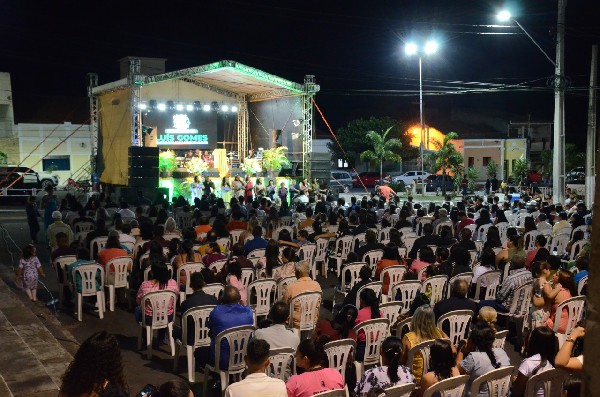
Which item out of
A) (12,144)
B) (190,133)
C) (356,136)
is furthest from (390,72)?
(12,144)

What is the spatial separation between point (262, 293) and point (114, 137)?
20275mm

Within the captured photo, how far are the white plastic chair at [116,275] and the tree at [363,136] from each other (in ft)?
120

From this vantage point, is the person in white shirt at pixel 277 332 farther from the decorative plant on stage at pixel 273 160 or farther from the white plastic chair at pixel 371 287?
the decorative plant on stage at pixel 273 160

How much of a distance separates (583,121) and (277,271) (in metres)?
52.3

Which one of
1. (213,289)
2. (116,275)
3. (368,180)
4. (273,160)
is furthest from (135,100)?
(368,180)

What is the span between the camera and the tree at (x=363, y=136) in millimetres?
45094

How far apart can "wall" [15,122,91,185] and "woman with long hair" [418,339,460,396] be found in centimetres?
3295

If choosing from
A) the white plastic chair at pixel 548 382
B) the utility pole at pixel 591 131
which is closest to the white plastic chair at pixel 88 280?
the white plastic chair at pixel 548 382

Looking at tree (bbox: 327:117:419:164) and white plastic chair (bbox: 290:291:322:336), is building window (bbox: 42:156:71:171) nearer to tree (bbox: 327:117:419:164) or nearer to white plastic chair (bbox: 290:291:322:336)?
tree (bbox: 327:117:419:164)

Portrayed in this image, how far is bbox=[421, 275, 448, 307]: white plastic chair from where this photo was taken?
764cm

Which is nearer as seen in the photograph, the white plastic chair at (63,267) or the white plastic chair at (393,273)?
the white plastic chair at (393,273)

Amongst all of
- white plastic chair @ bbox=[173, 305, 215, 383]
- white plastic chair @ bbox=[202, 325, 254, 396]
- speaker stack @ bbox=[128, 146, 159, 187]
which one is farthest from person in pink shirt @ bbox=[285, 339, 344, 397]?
speaker stack @ bbox=[128, 146, 159, 187]

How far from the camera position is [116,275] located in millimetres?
8734

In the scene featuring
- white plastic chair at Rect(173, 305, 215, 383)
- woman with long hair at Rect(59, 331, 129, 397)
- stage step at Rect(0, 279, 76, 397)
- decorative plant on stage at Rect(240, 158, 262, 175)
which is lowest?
stage step at Rect(0, 279, 76, 397)
